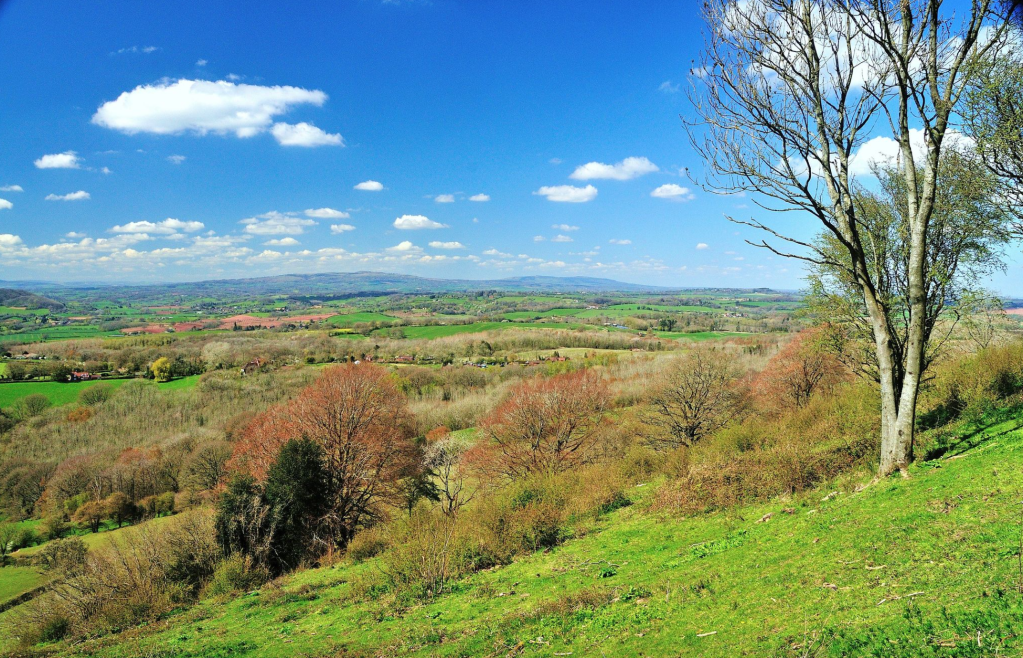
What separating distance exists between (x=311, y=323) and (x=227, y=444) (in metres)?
112

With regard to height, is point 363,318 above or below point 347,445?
above

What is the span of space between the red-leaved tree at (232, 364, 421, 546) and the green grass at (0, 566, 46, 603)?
1573cm

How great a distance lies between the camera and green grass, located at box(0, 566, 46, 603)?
3146 cm

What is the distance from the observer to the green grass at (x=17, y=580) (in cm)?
3146

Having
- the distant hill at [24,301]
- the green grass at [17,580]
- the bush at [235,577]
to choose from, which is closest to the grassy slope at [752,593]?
the bush at [235,577]

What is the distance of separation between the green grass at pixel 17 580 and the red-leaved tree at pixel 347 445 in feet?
51.6

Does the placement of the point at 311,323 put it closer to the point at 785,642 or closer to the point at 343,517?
the point at 343,517

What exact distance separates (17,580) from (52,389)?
179 feet

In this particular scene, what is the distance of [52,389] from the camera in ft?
238

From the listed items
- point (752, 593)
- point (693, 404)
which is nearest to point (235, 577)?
point (752, 593)

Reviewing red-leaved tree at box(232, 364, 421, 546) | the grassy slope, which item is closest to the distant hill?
red-leaved tree at box(232, 364, 421, 546)

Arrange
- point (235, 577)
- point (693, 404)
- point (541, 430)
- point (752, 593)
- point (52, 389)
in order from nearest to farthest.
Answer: point (752, 593) → point (235, 577) → point (541, 430) → point (693, 404) → point (52, 389)

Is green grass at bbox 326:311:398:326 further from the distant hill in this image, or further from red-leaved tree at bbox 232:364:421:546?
red-leaved tree at bbox 232:364:421:546

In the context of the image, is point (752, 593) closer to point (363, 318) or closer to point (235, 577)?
point (235, 577)
